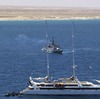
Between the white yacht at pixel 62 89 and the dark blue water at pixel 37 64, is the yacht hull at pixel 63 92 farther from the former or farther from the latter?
the dark blue water at pixel 37 64

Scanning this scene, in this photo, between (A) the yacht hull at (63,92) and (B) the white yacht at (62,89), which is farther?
(B) the white yacht at (62,89)

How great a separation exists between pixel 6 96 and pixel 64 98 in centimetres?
747

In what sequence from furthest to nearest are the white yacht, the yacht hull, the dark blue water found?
1. the dark blue water
2. the white yacht
3. the yacht hull

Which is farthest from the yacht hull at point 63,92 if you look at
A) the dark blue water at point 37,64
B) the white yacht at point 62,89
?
the dark blue water at point 37,64

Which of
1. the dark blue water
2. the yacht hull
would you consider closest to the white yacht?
the yacht hull

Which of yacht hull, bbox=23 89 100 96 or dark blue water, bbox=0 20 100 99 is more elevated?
dark blue water, bbox=0 20 100 99

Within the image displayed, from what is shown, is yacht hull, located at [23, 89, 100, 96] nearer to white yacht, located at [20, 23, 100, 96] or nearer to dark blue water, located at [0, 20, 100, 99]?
white yacht, located at [20, 23, 100, 96]

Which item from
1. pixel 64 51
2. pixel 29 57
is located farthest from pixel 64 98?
pixel 64 51

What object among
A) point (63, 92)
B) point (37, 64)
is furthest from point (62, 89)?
point (37, 64)

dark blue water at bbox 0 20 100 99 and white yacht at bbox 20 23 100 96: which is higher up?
dark blue water at bbox 0 20 100 99

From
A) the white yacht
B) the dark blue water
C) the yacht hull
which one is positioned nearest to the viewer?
the yacht hull

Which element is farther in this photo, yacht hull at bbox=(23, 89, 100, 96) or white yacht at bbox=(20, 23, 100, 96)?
white yacht at bbox=(20, 23, 100, 96)

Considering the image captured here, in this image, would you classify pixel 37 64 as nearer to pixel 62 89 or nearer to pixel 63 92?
pixel 62 89

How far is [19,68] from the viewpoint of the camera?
119188 millimetres
